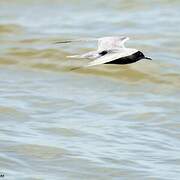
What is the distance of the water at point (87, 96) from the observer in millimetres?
6707

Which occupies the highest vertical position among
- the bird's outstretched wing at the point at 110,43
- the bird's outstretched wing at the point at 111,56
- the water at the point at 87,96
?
the bird's outstretched wing at the point at 111,56

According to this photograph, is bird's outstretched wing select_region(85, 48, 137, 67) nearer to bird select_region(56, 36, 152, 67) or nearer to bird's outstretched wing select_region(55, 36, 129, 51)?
bird select_region(56, 36, 152, 67)

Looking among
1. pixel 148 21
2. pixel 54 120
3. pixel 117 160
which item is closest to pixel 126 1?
pixel 148 21

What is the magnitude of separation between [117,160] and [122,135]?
0.74m

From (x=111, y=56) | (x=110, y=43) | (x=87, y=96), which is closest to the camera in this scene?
(x=111, y=56)

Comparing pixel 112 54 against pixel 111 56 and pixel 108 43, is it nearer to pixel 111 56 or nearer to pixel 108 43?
pixel 111 56

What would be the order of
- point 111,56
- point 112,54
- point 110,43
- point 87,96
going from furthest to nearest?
point 87,96
point 110,43
point 112,54
point 111,56

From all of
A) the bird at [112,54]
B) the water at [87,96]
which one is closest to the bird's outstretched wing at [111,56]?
the bird at [112,54]

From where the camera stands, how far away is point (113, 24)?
12.3 meters

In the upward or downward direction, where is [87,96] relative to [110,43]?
downward

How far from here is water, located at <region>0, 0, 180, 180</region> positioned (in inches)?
264

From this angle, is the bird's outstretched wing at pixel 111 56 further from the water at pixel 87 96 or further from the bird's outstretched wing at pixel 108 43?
the water at pixel 87 96

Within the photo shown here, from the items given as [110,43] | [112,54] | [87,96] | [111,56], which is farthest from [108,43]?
[87,96]

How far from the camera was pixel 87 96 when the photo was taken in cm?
891
